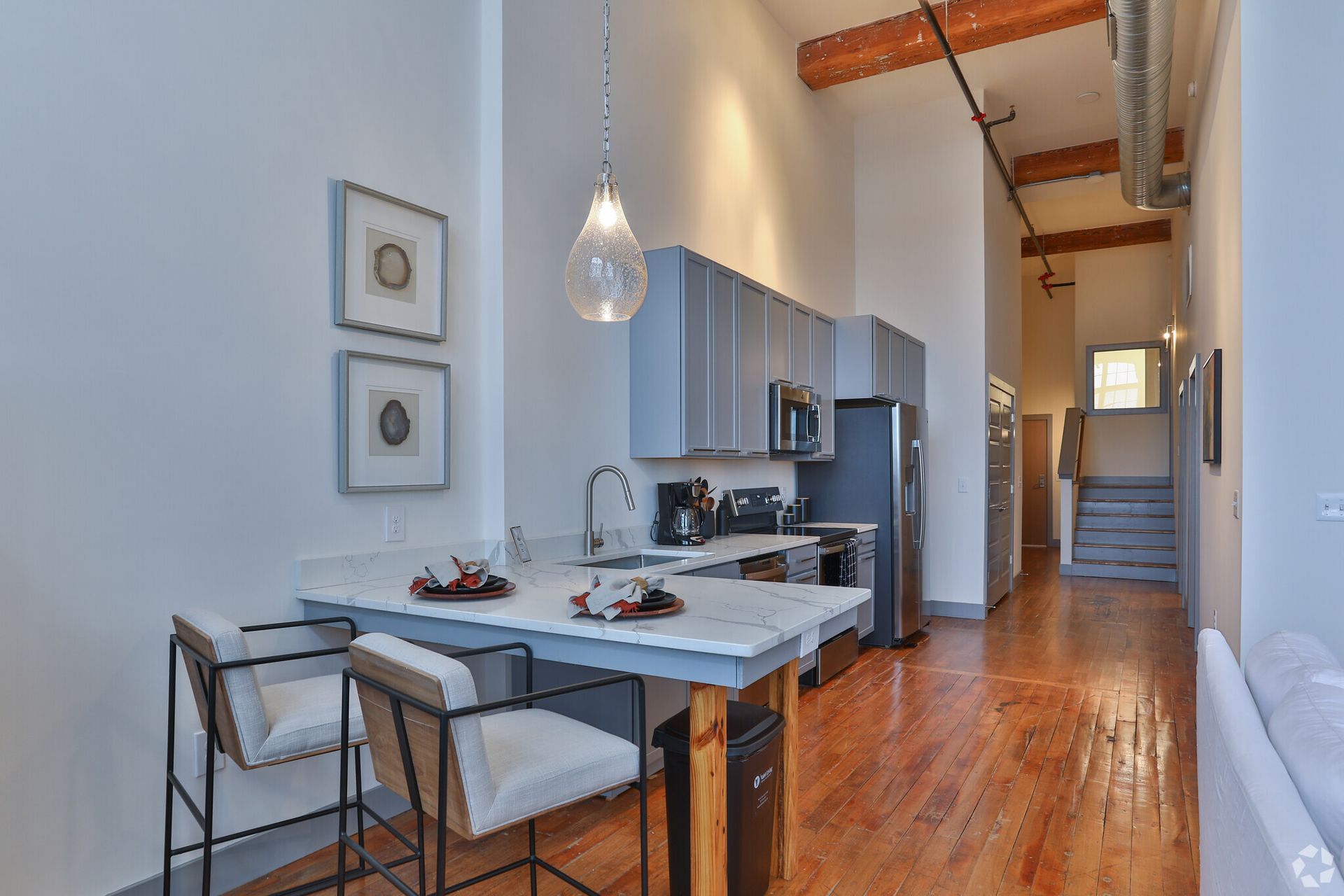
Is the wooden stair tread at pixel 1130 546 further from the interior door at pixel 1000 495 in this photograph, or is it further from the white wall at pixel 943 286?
the white wall at pixel 943 286

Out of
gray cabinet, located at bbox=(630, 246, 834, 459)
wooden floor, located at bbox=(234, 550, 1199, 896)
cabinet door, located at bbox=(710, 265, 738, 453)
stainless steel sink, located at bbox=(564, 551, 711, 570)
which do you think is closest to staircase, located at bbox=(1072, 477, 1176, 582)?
wooden floor, located at bbox=(234, 550, 1199, 896)

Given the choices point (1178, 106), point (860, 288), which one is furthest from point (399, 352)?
point (1178, 106)

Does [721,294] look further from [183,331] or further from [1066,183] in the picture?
[1066,183]

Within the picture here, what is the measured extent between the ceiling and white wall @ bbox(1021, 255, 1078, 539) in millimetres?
4498

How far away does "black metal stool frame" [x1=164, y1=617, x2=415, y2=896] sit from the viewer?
6.07ft

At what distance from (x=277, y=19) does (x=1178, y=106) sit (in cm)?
714

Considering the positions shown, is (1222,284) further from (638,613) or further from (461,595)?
(461,595)

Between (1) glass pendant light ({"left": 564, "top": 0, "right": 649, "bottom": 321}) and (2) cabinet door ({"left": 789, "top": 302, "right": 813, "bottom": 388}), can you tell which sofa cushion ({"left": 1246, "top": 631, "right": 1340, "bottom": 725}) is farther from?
(2) cabinet door ({"left": 789, "top": 302, "right": 813, "bottom": 388})

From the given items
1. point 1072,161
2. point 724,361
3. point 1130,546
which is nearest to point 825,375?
point 724,361

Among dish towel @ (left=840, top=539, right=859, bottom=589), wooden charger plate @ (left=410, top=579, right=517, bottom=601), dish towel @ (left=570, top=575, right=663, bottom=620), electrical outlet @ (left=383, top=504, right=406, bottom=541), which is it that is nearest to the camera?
dish towel @ (left=570, top=575, right=663, bottom=620)

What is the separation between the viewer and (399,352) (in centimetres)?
284

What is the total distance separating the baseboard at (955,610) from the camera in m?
6.50

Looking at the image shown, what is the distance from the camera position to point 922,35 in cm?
538

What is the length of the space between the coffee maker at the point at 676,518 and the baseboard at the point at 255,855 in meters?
1.77
